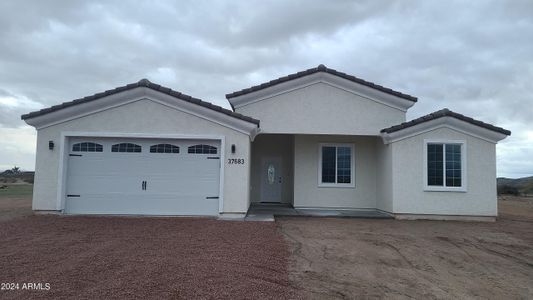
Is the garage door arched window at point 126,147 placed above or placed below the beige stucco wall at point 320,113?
below

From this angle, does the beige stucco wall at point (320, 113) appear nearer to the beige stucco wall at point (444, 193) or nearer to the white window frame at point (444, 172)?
the beige stucco wall at point (444, 193)

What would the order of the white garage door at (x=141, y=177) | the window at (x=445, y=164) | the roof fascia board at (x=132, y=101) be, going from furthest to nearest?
the window at (x=445, y=164), the white garage door at (x=141, y=177), the roof fascia board at (x=132, y=101)

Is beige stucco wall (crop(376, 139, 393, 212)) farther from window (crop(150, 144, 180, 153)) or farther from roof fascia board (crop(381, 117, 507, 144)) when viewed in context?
window (crop(150, 144, 180, 153))

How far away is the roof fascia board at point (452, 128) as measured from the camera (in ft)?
46.0

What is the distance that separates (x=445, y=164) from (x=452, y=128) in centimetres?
128

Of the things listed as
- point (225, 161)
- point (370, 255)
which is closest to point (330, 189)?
point (225, 161)

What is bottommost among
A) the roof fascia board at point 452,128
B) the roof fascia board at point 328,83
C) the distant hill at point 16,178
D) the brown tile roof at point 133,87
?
the distant hill at point 16,178

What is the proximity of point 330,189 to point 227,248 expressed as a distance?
27.8 feet

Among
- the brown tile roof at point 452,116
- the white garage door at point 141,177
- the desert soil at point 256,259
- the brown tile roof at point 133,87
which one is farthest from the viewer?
the brown tile roof at point 452,116

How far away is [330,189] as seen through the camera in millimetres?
16125

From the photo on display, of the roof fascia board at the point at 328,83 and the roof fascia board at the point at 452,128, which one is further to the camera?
the roof fascia board at the point at 328,83

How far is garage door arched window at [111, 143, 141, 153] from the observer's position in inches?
514

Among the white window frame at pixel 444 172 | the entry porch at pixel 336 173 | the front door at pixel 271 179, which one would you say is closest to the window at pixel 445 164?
the white window frame at pixel 444 172

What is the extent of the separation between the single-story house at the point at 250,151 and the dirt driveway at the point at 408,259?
1.77 meters
